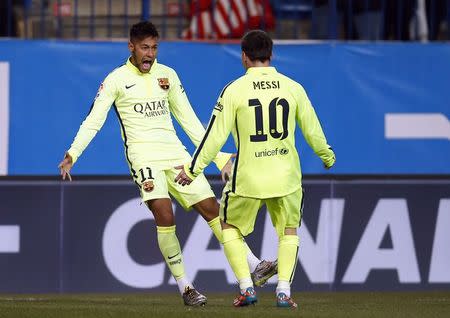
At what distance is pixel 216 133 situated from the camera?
9.65m

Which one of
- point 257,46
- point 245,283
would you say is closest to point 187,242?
point 245,283

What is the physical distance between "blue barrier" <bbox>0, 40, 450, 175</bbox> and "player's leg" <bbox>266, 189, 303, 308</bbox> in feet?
12.6

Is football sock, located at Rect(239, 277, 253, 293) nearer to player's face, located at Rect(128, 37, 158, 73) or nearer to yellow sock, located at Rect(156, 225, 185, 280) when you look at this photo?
yellow sock, located at Rect(156, 225, 185, 280)

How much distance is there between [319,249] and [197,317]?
4.73 meters

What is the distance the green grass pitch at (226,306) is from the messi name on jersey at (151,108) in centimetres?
150

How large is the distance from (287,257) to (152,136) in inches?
62.8

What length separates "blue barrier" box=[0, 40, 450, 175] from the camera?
1362cm

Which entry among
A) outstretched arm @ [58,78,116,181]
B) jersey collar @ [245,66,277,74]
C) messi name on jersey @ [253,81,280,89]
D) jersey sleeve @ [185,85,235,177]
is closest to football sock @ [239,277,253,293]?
jersey sleeve @ [185,85,235,177]

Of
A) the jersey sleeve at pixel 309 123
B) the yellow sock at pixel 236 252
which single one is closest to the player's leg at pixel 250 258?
the yellow sock at pixel 236 252

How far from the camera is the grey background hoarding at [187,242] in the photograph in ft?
44.3

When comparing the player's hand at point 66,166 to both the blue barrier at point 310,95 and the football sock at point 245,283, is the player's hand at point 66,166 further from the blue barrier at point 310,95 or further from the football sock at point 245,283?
the blue barrier at point 310,95

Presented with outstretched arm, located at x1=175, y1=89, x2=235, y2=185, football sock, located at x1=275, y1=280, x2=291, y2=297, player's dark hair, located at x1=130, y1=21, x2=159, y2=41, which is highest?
player's dark hair, located at x1=130, y1=21, x2=159, y2=41

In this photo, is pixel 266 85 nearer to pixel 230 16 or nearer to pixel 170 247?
pixel 170 247

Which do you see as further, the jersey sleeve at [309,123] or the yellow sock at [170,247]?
the yellow sock at [170,247]
